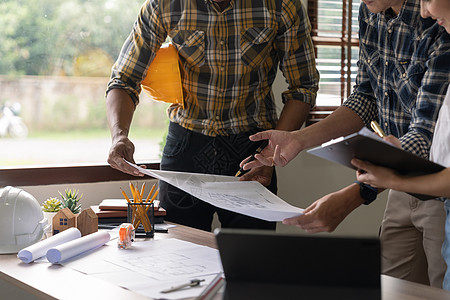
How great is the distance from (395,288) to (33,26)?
216 centimetres

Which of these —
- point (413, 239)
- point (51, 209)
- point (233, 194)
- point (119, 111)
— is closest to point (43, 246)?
point (51, 209)

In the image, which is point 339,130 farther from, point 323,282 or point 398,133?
point 323,282

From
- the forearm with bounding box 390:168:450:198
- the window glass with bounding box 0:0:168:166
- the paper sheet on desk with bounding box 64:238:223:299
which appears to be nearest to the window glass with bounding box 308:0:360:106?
the window glass with bounding box 0:0:168:166

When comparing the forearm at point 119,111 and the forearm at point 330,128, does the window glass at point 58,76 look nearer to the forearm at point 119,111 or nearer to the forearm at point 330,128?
the forearm at point 119,111

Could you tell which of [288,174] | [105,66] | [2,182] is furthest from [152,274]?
[288,174]

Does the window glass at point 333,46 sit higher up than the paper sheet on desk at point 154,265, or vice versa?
the window glass at point 333,46

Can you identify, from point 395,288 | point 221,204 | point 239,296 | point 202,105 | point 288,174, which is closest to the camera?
point 239,296

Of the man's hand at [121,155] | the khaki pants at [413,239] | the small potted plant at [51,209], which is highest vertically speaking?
the man's hand at [121,155]

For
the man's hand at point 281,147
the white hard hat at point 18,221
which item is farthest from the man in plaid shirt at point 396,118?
the white hard hat at point 18,221

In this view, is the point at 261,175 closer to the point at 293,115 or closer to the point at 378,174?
the point at 293,115

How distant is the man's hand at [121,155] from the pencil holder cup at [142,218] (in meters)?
0.13

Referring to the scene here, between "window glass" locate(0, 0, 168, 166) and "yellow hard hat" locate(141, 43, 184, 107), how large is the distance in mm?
694

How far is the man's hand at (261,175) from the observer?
2.35 m

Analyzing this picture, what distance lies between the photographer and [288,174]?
3594 mm
